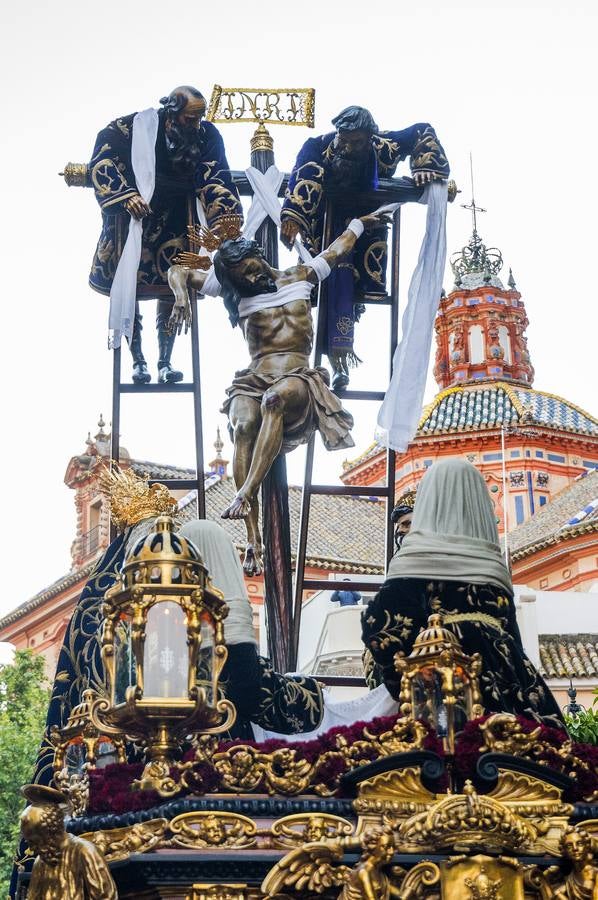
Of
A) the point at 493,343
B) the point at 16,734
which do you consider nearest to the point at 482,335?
the point at 493,343

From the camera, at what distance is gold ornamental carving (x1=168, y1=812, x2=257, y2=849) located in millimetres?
8336

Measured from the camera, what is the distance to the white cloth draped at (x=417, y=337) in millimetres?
13523

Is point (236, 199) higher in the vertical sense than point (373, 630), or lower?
higher

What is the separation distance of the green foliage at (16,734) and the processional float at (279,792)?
24056mm

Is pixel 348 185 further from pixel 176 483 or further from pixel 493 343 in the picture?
pixel 493 343

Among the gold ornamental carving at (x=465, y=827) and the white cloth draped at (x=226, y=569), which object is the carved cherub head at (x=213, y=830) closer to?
the gold ornamental carving at (x=465, y=827)

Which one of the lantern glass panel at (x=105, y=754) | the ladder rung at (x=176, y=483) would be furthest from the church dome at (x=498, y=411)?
the lantern glass panel at (x=105, y=754)

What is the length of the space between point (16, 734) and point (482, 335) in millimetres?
24768

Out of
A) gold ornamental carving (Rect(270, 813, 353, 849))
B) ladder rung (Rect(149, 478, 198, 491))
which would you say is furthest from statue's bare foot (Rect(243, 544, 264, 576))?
gold ornamental carving (Rect(270, 813, 353, 849))

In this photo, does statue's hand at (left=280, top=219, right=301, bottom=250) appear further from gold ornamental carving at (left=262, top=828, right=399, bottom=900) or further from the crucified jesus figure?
gold ornamental carving at (left=262, top=828, right=399, bottom=900)

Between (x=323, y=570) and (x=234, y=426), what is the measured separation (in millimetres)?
31755

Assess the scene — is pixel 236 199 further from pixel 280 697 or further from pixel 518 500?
pixel 518 500

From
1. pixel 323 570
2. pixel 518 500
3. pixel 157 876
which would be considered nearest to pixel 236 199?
pixel 157 876

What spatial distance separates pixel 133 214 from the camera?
1380cm
